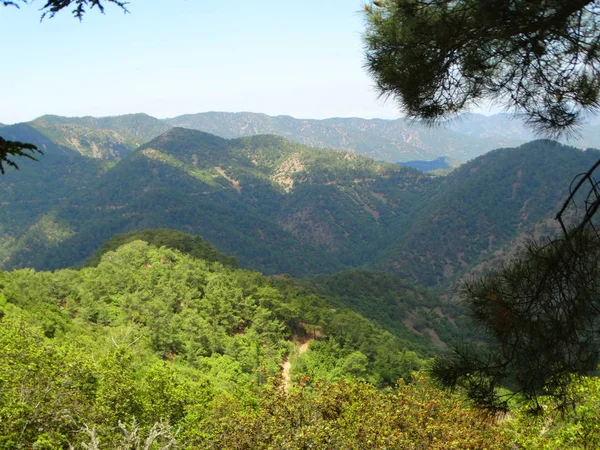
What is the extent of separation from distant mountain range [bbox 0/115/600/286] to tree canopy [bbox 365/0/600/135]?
101m

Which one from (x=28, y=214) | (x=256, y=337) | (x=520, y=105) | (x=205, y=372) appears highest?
(x=520, y=105)

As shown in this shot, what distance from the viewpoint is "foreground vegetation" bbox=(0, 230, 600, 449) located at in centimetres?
1134

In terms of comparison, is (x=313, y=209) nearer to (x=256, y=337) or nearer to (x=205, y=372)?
(x=256, y=337)

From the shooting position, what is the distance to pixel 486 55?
19.9ft

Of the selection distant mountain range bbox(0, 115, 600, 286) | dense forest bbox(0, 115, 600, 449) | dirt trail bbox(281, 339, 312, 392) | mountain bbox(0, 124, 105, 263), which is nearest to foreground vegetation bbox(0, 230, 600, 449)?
dense forest bbox(0, 115, 600, 449)

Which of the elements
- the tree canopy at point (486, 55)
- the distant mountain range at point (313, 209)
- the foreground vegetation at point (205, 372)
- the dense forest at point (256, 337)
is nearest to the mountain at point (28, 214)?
the distant mountain range at point (313, 209)

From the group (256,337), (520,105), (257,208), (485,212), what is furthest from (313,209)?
(520,105)

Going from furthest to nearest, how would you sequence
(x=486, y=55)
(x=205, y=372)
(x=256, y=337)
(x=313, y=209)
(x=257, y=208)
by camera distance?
(x=257, y=208)
(x=313, y=209)
(x=256, y=337)
(x=205, y=372)
(x=486, y=55)

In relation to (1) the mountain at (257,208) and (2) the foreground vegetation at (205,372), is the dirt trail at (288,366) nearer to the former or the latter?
(2) the foreground vegetation at (205,372)

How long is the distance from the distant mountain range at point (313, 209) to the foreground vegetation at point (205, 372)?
71403 mm

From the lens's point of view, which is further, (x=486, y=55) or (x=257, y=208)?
(x=257, y=208)

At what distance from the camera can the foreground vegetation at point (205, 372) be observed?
11344 millimetres

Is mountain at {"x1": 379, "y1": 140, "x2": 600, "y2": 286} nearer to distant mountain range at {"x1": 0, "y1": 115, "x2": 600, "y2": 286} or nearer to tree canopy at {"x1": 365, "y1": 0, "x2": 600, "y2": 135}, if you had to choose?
distant mountain range at {"x1": 0, "y1": 115, "x2": 600, "y2": 286}

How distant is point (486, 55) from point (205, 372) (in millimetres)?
27120
